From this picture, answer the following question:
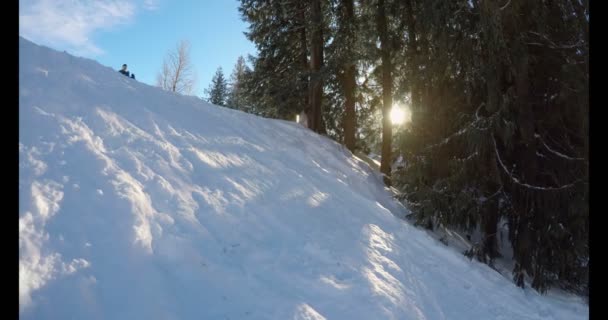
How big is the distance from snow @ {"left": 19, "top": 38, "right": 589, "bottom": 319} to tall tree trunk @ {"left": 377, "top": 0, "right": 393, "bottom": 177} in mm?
4639

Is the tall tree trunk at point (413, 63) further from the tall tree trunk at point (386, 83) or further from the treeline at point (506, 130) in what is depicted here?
the tall tree trunk at point (386, 83)

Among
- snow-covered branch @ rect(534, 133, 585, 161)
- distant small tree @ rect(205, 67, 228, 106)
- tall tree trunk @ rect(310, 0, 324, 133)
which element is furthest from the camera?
distant small tree @ rect(205, 67, 228, 106)

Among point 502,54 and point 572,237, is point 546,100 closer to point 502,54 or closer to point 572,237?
point 502,54

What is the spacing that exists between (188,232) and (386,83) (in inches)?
372

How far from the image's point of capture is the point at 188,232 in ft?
13.1

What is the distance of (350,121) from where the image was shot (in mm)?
13719

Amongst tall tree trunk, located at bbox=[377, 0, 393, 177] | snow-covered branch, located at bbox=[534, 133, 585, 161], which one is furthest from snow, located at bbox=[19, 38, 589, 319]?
tall tree trunk, located at bbox=[377, 0, 393, 177]

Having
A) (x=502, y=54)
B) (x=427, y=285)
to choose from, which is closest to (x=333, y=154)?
(x=502, y=54)

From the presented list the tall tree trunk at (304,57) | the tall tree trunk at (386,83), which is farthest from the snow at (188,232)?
the tall tree trunk at (304,57)

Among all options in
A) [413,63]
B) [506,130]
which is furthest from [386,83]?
[506,130]

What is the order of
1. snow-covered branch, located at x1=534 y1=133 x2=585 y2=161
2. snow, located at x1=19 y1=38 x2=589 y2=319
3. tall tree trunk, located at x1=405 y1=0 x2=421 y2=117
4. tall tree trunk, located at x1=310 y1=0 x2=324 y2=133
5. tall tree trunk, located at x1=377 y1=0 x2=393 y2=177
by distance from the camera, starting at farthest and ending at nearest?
tall tree trunk, located at x1=310 y1=0 x2=324 y2=133, tall tree trunk, located at x1=377 y1=0 x2=393 y2=177, tall tree trunk, located at x1=405 y1=0 x2=421 y2=117, snow-covered branch, located at x1=534 y1=133 x2=585 y2=161, snow, located at x1=19 y1=38 x2=589 y2=319

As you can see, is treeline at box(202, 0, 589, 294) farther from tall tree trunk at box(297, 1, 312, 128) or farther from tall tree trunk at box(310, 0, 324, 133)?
tall tree trunk at box(297, 1, 312, 128)

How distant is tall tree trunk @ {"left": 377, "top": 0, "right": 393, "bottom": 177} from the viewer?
1109cm

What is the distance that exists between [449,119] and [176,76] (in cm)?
2393
